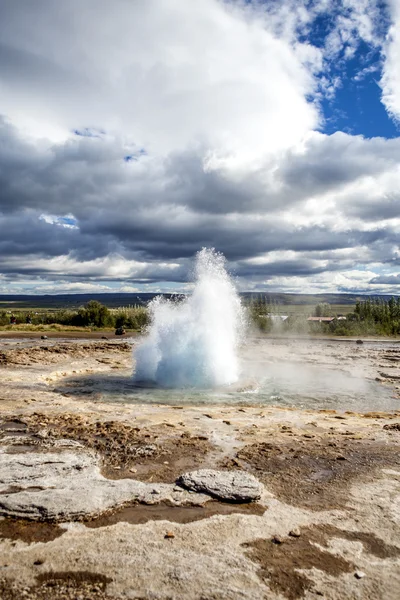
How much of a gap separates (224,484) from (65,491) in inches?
72.2

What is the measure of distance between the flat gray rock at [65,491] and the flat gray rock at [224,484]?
147 millimetres

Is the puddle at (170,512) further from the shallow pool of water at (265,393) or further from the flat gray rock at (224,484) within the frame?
the shallow pool of water at (265,393)

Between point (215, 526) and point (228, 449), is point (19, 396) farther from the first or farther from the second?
point (215, 526)

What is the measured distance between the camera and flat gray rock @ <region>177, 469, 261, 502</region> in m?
4.56

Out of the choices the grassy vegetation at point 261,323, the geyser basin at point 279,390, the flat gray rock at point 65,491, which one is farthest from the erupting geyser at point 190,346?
the grassy vegetation at point 261,323

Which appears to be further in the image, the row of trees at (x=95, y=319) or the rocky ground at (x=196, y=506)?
the row of trees at (x=95, y=319)

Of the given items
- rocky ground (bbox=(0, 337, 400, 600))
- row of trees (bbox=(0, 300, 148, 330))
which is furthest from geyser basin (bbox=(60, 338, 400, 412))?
row of trees (bbox=(0, 300, 148, 330))

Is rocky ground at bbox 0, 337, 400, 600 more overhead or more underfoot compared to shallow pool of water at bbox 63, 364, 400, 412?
more overhead

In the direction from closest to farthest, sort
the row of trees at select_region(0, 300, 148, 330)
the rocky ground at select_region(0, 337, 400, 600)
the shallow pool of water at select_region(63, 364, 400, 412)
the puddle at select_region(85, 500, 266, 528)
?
the rocky ground at select_region(0, 337, 400, 600)
the puddle at select_region(85, 500, 266, 528)
the shallow pool of water at select_region(63, 364, 400, 412)
the row of trees at select_region(0, 300, 148, 330)

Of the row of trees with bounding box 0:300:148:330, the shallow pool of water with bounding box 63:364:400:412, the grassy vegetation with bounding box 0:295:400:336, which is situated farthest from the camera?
the row of trees with bounding box 0:300:148:330

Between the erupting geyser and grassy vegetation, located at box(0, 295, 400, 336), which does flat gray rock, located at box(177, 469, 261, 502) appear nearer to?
the erupting geyser

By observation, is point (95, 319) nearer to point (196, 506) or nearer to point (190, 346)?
point (190, 346)

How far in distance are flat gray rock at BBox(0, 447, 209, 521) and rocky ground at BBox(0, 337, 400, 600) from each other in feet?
0.06

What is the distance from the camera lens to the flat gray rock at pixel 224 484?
4.56 m
